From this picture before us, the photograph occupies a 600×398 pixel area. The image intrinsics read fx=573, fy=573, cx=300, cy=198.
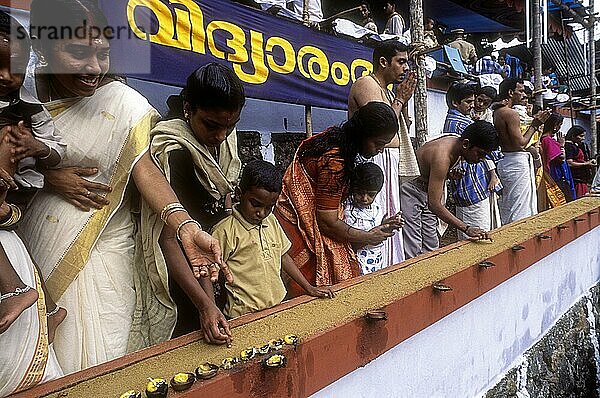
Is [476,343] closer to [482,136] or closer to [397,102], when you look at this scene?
[482,136]

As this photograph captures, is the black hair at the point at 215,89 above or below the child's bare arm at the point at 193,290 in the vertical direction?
above

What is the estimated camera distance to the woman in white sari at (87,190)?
59.4 inches

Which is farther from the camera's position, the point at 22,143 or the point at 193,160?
the point at 193,160

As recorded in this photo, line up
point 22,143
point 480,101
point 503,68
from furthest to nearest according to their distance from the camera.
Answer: point 503,68
point 480,101
point 22,143

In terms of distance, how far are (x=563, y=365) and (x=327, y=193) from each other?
9.89ft

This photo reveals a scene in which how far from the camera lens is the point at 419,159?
3.57 metres

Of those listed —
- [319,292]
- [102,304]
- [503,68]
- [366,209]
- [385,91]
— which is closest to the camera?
[102,304]

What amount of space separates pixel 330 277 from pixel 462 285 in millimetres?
614

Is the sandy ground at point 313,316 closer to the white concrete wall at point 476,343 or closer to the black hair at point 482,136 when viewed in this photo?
the white concrete wall at point 476,343

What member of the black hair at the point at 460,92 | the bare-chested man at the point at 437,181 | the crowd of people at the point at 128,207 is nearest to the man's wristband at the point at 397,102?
the bare-chested man at the point at 437,181

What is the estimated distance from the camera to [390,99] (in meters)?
3.11

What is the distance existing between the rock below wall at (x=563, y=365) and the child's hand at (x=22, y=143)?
2617 millimetres

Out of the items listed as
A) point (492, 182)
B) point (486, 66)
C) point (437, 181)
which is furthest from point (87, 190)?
point (486, 66)

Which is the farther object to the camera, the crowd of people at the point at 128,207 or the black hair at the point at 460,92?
the black hair at the point at 460,92
